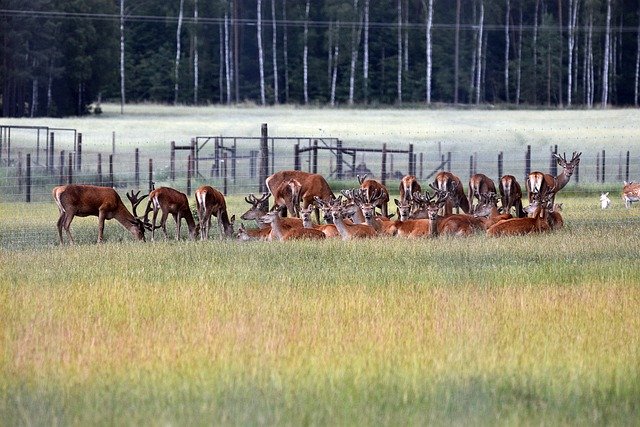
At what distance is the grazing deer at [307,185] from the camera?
791 inches

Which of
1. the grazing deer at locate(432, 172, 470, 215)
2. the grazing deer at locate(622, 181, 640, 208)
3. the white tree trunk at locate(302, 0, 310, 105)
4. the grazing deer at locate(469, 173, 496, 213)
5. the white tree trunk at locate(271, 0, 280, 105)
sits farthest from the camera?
the white tree trunk at locate(271, 0, 280, 105)

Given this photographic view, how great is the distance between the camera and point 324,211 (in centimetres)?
1769

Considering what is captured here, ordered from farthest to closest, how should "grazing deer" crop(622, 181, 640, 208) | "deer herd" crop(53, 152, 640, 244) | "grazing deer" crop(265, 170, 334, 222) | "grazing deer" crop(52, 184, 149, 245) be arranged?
"grazing deer" crop(622, 181, 640, 208), "grazing deer" crop(265, 170, 334, 222), "grazing deer" crop(52, 184, 149, 245), "deer herd" crop(53, 152, 640, 244)

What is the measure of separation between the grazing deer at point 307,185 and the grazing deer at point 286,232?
2477 millimetres

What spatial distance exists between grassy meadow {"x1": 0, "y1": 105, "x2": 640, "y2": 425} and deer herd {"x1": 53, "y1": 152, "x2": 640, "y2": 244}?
0.60 meters

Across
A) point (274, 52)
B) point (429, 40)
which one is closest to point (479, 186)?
point (429, 40)

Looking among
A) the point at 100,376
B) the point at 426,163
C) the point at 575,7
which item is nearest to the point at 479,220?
the point at 100,376

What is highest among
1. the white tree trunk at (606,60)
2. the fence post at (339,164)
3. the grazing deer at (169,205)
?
the white tree trunk at (606,60)

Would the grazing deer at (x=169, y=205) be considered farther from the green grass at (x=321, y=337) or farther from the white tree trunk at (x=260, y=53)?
the white tree trunk at (x=260, y=53)

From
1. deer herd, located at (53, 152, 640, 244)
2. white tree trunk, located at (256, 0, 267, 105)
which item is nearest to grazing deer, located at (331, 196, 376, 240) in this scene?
deer herd, located at (53, 152, 640, 244)

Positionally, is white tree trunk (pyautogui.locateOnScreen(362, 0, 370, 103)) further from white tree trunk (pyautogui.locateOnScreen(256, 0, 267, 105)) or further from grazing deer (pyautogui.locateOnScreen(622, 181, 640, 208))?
grazing deer (pyautogui.locateOnScreen(622, 181, 640, 208))

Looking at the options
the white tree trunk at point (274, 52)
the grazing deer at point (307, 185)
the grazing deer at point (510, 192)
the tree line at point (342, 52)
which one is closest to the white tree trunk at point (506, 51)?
the tree line at point (342, 52)

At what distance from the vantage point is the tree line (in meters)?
50.8

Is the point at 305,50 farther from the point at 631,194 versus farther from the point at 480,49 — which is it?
the point at 631,194
